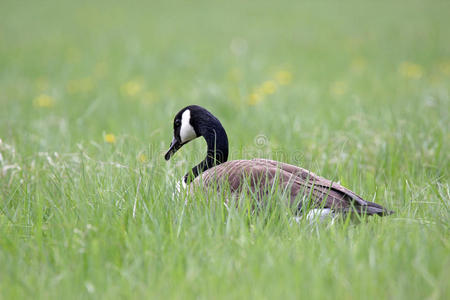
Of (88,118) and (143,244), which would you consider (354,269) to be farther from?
(88,118)

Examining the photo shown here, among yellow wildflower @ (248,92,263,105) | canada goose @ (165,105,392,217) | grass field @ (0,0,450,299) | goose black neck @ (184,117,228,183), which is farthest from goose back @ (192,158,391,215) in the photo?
yellow wildflower @ (248,92,263,105)

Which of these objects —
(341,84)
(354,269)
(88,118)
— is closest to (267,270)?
(354,269)

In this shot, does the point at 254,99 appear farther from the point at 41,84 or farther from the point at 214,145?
the point at 41,84

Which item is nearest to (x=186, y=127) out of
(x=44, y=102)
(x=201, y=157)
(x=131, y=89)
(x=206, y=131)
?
(x=206, y=131)

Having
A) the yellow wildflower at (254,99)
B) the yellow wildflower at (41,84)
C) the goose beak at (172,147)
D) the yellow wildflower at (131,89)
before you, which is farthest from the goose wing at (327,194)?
the yellow wildflower at (41,84)

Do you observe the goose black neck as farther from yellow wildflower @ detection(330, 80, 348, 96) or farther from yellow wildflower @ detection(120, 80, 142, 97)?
yellow wildflower @ detection(120, 80, 142, 97)

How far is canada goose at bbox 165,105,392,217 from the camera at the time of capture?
10.2 feet

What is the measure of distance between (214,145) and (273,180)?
2.60 ft

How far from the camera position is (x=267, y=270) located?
239 cm

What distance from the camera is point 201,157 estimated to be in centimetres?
429

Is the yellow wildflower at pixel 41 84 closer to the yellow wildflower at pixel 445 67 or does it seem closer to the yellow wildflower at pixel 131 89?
the yellow wildflower at pixel 131 89

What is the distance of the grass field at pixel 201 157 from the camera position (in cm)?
239

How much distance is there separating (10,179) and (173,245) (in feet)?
6.08

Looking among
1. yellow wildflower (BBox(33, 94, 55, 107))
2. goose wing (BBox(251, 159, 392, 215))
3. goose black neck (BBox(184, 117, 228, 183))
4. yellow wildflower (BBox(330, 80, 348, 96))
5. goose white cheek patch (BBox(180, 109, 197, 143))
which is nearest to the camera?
goose wing (BBox(251, 159, 392, 215))
